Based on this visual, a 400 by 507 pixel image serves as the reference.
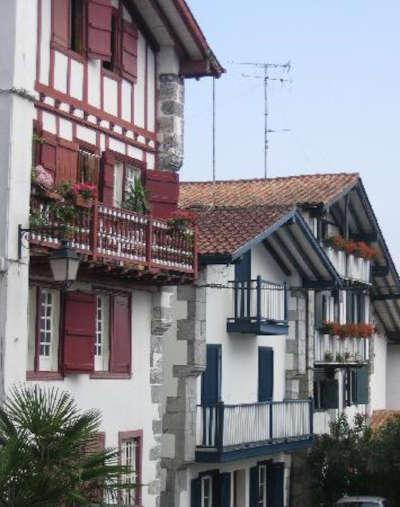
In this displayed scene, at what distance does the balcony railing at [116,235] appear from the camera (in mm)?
18102

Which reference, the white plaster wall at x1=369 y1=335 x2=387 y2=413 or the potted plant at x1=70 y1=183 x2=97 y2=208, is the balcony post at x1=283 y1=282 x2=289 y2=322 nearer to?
the potted plant at x1=70 y1=183 x2=97 y2=208

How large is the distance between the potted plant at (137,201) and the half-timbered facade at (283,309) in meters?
3.70

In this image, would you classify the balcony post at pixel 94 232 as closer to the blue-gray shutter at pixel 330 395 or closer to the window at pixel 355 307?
the blue-gray shutter at pixel 330 395

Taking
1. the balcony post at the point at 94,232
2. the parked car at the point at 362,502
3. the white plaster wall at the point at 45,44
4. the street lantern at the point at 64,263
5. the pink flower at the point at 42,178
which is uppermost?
the white plaster wall at the point at 45,44

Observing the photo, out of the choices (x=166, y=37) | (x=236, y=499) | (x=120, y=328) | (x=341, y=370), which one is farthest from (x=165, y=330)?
(x=341, y=370)

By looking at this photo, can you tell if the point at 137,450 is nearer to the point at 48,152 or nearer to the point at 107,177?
the point at 107,177

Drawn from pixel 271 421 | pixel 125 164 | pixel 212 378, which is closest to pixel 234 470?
pixel 271 421

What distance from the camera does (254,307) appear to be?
2734 cm

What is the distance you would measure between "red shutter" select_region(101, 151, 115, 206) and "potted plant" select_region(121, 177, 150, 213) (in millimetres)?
350

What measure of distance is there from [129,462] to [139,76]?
22.9ft

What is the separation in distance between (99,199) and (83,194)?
2.13m

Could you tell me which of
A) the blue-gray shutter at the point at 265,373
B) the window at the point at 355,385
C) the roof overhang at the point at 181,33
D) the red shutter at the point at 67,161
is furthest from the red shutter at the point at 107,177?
the window at the point at 355,385

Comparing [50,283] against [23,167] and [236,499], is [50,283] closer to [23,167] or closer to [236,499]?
[23,167]

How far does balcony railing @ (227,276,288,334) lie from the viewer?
26844 millimetres
